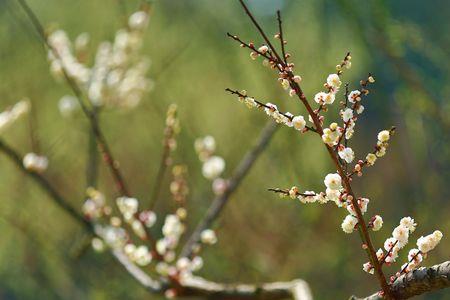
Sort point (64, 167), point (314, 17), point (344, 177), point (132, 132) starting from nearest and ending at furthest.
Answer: point (344, 177), point (314, 17), point (64, 167), point (132, 132)

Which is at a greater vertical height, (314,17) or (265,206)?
(314,17)

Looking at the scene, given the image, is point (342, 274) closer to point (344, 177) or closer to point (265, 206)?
point (265, 206)

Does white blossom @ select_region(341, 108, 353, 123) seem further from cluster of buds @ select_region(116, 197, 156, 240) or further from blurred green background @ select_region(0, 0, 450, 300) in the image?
blurred green background @ select_region(0, 0, 450, 300)

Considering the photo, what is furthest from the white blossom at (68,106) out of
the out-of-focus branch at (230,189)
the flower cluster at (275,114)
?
the flower cluster at (275,114)

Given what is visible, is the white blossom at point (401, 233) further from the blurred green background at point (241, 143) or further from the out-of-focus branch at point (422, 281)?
the blurred green background at point (241, 143)

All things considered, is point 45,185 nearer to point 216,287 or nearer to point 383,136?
point 216,287

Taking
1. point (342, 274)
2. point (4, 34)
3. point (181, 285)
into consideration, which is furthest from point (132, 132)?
point (181, 285)
